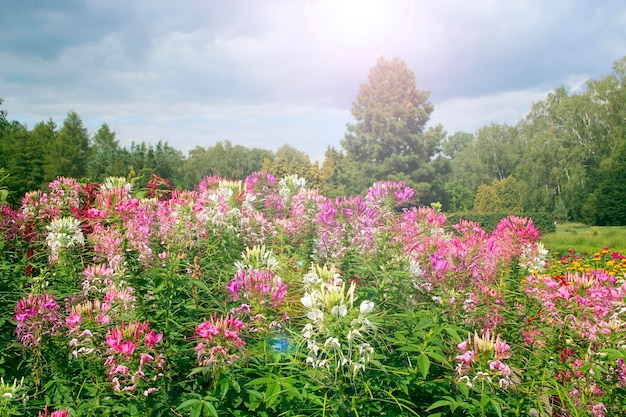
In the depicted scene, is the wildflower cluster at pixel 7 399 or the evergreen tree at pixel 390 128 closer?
the wildflower cluster at pixel 7 399

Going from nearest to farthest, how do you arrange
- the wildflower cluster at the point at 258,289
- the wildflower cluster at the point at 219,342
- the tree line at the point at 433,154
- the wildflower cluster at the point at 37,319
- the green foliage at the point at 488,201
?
the wildflower cluster at the point at 219,342
the wildflower cluster at the point at 258,289
the wildflower cluster at the point at 37,319
the tree line at the point at 433,154
the green foliage at the point at 488,201

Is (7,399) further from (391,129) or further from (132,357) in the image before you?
(391,129)

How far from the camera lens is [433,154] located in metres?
40.7

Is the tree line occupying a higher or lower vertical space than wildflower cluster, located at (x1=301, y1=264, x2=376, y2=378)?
higher

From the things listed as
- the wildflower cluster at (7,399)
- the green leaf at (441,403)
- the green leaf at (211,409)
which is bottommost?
the wildflower cluster at (7,399)

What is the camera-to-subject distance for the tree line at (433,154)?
101 ft

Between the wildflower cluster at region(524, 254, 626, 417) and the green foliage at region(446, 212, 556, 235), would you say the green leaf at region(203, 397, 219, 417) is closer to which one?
the wildflower cluster at region(524, 254, 626, 417)

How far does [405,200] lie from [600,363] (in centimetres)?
184

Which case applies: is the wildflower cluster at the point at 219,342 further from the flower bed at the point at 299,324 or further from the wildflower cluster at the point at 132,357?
the wildflower cluster at the point at 132,357

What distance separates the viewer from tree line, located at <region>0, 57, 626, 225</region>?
30877mm

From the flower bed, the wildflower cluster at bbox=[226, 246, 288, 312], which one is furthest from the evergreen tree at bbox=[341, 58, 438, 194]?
the wildflower cluster at bbox=[226, 246, 288, 312]

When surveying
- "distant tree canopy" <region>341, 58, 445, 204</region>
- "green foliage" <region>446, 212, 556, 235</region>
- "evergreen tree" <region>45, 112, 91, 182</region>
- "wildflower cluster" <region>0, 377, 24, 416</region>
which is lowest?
"green foliage" <region>446, 212, 556, 235</region>

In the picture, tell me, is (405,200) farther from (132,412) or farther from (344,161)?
(344,161)

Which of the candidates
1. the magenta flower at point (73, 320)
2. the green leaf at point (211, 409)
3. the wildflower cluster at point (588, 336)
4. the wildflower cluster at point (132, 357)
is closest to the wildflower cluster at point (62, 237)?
the magenta flower at point (73, 320)
